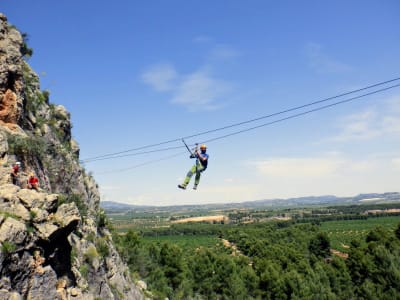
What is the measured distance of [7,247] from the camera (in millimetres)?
11203

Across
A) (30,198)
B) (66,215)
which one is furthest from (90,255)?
(30,198)

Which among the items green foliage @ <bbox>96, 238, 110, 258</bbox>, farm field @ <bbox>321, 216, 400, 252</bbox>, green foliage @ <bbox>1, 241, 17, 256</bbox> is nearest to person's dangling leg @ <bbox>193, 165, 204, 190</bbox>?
green foliage @ <bbox>1, 241, 17, 256</bbox>

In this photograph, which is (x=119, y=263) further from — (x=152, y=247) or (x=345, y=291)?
(x=345, y=291)

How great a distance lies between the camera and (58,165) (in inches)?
801

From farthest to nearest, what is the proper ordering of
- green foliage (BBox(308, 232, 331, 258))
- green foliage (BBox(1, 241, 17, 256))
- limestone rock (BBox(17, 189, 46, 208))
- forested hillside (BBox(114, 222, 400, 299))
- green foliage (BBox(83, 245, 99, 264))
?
green foliage (BBox(308, 232, 331, 258)) → forested hillside (BBox(114, 222, 400, 299)) → green foliage (BBox(83, 245, 99, 264)) → limestone rock (BBox(17, 189, 46, 208)) → green foliage (BBox(1, 241, 17, 256))

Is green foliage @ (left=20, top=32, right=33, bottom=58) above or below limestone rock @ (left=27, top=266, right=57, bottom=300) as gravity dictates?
above

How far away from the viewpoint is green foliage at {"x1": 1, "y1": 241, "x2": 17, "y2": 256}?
36.4ft

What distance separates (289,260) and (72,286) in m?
44.7

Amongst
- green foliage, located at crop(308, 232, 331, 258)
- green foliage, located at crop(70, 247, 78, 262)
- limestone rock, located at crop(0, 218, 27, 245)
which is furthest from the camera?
green foliage, located at crop(308, 232, 331, 258)

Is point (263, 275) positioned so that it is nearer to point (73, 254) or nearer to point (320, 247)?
point (320, 247)

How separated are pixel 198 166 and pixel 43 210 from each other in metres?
7.02

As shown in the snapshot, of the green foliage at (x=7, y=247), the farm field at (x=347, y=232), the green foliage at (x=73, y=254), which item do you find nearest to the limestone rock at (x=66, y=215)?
the green foliage at (x=7, y=247)

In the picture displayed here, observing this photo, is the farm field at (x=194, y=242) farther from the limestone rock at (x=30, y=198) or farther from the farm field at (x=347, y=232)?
the limestone rock at (x=30, y=198)

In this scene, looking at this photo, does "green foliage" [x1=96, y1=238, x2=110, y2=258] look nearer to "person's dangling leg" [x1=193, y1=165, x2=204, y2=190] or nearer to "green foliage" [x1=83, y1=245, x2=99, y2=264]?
"green foliage" [x1=83, y1=245, x2=99, y2=264]
